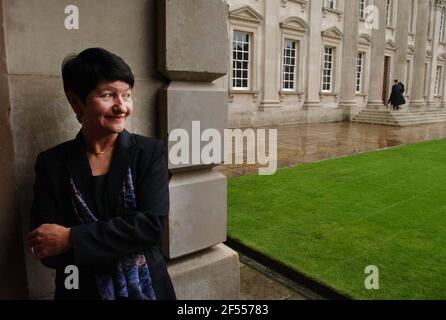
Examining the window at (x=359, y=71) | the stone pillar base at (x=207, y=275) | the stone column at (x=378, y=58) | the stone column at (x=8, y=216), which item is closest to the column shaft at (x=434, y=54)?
the stone column at (x=378, y=58)

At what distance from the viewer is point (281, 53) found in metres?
19.0

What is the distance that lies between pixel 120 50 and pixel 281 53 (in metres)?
18.0

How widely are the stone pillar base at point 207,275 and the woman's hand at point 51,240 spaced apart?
40.2 inches

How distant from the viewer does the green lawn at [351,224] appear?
3.14 metres

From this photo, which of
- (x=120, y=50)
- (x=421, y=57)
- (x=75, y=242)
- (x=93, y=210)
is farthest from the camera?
(x=421, y=57)

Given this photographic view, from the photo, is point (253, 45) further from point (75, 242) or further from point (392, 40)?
point (75, 242)

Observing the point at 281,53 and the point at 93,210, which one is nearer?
the point at 93,210

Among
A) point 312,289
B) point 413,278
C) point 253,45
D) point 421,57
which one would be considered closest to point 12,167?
point 312,289

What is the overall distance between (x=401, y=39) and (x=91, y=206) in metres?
29.8

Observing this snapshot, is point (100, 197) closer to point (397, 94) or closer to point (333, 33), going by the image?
point (333, 33)

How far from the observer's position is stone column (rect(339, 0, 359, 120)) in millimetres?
22219

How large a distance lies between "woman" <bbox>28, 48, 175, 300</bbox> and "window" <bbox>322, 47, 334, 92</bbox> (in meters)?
21.7

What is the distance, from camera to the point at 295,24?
63.2ft

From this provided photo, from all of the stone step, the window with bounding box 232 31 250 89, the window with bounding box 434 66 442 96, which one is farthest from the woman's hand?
the window with bounding box 434 66 442 96
